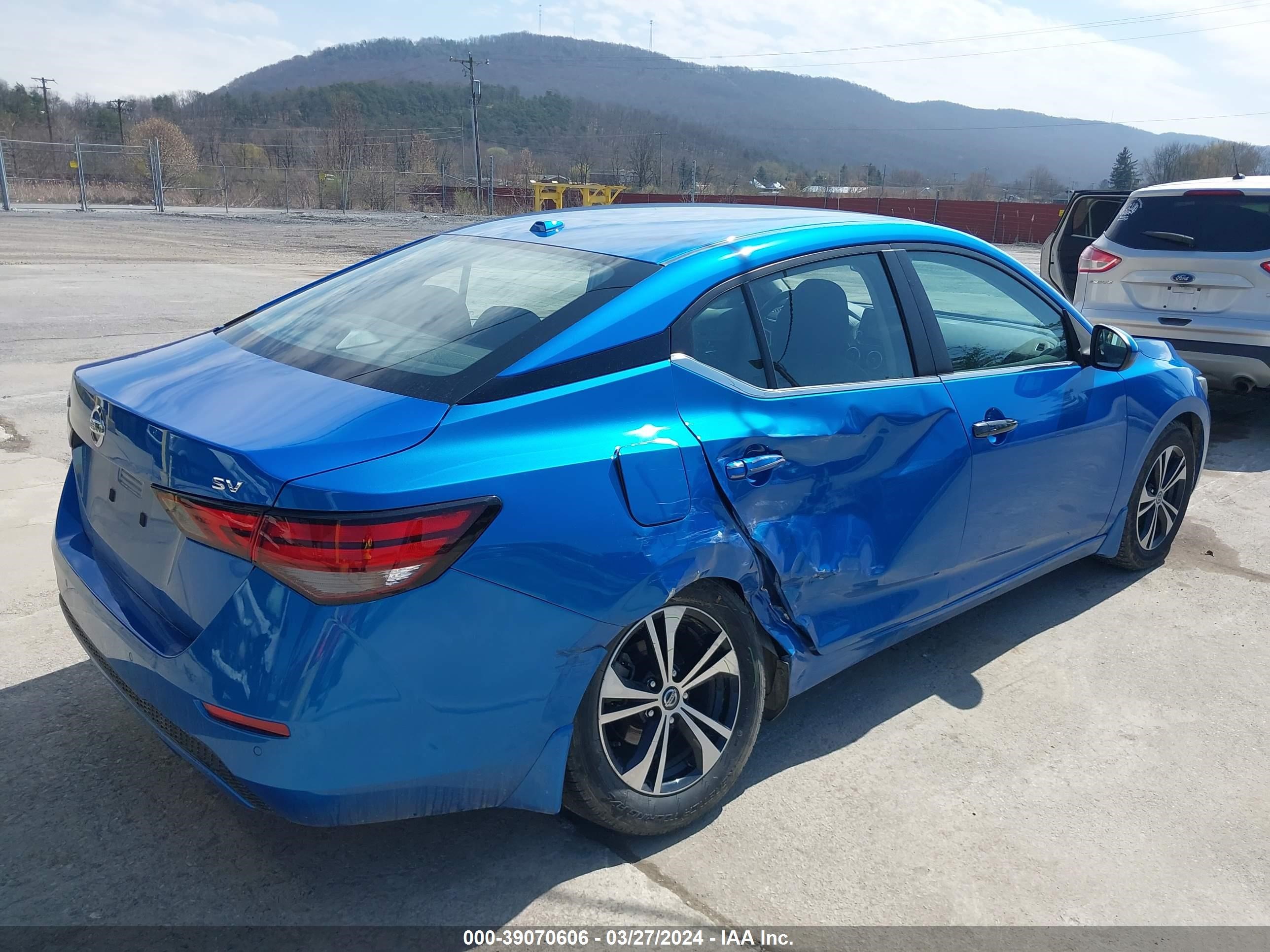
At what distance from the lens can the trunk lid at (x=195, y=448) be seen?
2.16 m

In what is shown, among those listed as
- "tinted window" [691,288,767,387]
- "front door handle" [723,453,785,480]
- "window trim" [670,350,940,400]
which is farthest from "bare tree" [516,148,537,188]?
"front door handle" [723,453,785,480]

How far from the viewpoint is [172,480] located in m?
2.28

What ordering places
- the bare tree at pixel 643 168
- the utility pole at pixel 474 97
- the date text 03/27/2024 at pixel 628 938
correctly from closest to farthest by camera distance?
the date text 03/27/2024 at pixel 628 938 < the utility pole at pixel 474 97 < the bare tree at pixel 643 168

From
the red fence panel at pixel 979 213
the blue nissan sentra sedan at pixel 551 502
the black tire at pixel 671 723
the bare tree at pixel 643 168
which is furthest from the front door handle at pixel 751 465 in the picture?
the bare tree at pixel 643 168

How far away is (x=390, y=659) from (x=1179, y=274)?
7.20 m

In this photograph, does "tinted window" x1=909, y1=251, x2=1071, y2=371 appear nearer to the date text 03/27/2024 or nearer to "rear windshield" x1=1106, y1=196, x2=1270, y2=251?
the date text 03/27/2024

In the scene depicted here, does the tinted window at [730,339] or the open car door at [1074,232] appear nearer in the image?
the tinted window at [730,339]

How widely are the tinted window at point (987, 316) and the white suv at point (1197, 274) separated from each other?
13.2 feet

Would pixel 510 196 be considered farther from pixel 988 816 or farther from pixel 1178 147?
pixel 1178 147

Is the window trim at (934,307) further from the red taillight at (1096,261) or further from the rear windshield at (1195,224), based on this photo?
the red taillight at (1096,261)

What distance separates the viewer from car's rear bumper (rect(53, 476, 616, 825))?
2090 mm

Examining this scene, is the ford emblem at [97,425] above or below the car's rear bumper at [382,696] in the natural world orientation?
above

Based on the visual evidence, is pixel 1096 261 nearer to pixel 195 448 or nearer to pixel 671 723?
pixel 671 723

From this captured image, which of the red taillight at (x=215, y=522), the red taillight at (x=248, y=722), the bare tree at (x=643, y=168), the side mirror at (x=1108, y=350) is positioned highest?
the bare tree at (x=643, y=168)
